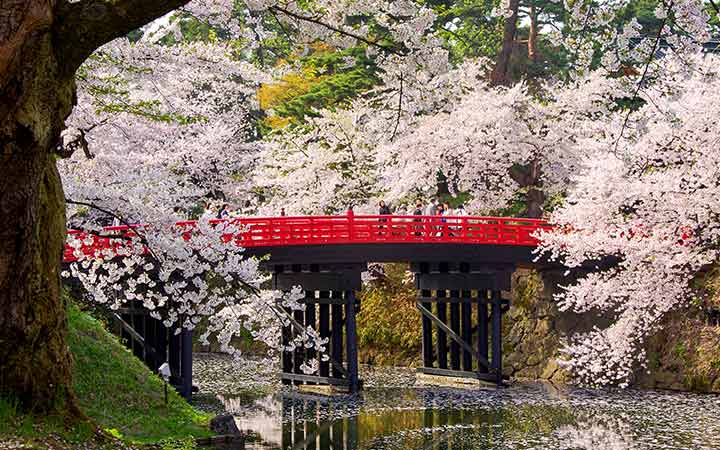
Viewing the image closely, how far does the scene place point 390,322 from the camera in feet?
108

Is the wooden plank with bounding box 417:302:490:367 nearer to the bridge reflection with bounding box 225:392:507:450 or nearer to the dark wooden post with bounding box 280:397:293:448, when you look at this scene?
the bridge reflection with bounding box 225:392:507:450

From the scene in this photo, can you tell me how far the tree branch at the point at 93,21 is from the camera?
27.1 ft

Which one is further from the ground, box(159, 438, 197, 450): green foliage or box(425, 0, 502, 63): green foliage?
box(425, 0, 502, 63): green foliage

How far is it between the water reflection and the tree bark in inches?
332

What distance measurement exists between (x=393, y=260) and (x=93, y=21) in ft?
61.4

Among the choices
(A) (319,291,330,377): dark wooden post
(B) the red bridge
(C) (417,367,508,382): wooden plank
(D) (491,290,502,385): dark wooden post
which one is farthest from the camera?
(D) (491,290,502,385): dark wooden post

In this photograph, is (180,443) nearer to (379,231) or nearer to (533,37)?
(379,231)

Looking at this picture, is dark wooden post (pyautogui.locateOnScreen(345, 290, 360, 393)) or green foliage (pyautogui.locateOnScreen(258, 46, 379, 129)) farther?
green foliage (pyautogui.locateOnScreen(258, 46, 379, 129))

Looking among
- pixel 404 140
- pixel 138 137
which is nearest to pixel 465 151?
pixel 404 140

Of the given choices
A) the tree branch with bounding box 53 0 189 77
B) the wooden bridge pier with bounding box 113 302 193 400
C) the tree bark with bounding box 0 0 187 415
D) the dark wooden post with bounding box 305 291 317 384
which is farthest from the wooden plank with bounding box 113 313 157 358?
the tree branch with bounding box 53 0 189 77

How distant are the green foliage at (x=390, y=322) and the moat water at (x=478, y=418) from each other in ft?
17.8

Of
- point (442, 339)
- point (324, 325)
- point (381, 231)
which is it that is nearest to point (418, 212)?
point (381, 231)

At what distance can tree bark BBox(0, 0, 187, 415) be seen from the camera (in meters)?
8.26

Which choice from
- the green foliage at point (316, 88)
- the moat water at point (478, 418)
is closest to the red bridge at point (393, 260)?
the moat water at point (478, 418)
